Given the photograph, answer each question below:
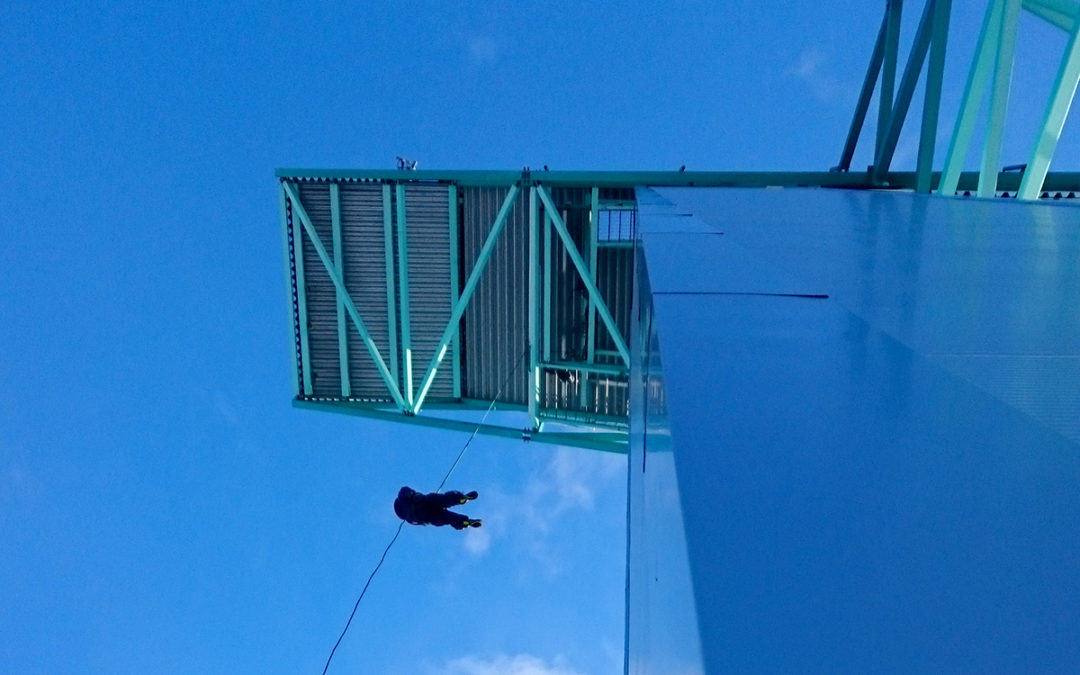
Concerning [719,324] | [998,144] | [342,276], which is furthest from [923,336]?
[342,276]

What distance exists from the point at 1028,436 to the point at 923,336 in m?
0.55

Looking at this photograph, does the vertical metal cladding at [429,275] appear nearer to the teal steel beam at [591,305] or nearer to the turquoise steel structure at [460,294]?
the turquoise steel structure at [460,294]

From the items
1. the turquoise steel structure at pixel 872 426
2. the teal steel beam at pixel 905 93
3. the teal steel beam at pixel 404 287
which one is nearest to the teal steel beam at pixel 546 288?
the teal steel beam at pixel 404 287

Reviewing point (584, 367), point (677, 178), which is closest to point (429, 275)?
point (584, 367)

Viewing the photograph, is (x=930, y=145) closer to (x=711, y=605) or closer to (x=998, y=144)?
(x=998, y=144)

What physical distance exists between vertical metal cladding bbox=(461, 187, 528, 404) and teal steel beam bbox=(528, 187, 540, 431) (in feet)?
0.93

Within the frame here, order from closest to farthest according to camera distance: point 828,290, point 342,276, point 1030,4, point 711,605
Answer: point 711,605 → point 828,290 → point 1030,4 → point 342,276

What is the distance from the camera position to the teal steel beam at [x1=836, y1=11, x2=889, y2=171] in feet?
25.0

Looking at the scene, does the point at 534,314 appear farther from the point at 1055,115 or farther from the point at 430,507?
the point at 1055,115

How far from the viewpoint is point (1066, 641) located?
0.71 metres

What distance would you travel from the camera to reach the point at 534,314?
9.59m

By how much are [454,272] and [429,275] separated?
0.42 metres

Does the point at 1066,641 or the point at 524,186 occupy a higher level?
the point at 524,186

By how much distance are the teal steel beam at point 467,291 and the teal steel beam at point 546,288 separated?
24.4 inches
